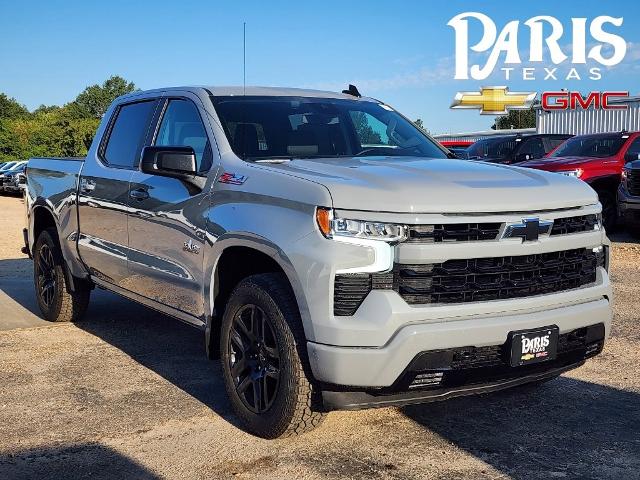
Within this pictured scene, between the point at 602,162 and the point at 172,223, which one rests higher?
the point at 602,162

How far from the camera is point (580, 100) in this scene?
34.9 meters

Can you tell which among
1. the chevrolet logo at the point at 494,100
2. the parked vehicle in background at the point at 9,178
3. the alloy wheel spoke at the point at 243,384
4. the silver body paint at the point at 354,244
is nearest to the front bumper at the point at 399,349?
the silver body paint at the point at 354,244

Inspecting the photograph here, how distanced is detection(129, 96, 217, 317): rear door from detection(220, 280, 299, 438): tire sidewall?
410mm

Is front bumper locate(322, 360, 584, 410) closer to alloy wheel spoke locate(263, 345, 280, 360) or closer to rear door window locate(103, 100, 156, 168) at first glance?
alloy wheel spoke locate(263, 345, 280, 360)

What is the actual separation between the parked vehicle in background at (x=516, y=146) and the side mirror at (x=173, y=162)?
1310 centimetres

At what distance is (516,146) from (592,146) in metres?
3.27

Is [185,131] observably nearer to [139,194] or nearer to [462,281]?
[139,194]

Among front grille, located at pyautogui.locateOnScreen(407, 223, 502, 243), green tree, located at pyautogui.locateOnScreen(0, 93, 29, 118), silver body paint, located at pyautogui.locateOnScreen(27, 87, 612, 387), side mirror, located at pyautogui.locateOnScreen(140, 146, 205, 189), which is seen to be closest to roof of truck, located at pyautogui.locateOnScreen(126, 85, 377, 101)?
silver body paint, located at pyautogui.locateOnScreen(27, 87, 612, 387)

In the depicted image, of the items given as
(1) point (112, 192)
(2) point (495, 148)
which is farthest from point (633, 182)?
(1) point (112, 192)

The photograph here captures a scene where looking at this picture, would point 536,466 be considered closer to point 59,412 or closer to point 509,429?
point 509,429

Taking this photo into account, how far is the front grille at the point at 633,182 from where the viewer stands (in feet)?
37.3

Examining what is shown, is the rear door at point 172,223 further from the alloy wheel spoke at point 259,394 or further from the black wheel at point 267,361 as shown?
the alloy wheel spoke at point 259,394

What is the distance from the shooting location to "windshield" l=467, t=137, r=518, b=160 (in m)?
17.3

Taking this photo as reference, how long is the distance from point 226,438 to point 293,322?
823 millimetres
